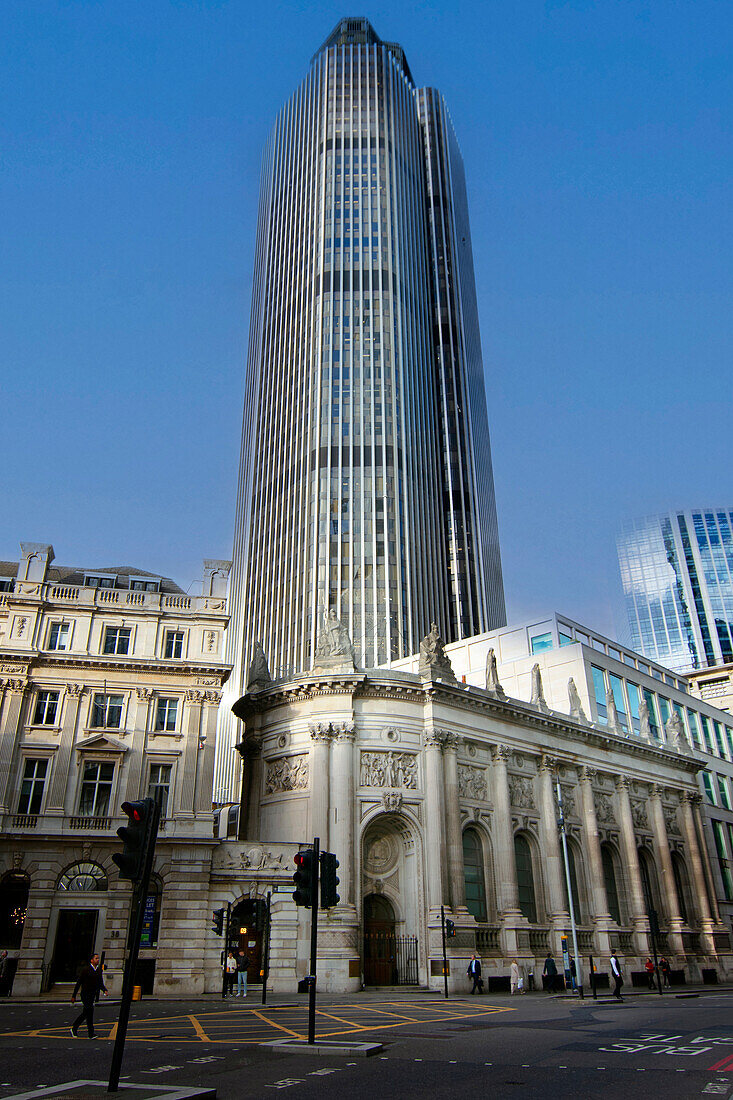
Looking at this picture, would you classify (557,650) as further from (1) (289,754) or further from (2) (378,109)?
(2) (378,109)

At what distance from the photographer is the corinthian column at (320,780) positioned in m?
39.2

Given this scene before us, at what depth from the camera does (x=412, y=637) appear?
91875 mm

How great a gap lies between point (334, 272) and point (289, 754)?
270ft

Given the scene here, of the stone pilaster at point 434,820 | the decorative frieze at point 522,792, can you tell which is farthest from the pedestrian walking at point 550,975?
the decorative frieze at point 522,792

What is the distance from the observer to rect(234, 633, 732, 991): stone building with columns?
3909cm

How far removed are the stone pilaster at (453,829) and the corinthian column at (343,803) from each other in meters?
5.34

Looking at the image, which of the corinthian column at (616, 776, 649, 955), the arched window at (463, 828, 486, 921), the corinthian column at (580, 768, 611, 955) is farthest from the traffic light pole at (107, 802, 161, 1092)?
the corinthian column at (616, 776, 649, 955)

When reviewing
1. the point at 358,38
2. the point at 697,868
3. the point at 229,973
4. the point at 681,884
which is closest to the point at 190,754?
the point at 229,973

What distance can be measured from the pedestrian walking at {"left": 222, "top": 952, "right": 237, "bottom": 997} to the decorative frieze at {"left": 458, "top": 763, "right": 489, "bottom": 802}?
14663 mm

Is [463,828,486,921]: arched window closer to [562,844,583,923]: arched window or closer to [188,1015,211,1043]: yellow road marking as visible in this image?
[562,844,583,923]: arched window

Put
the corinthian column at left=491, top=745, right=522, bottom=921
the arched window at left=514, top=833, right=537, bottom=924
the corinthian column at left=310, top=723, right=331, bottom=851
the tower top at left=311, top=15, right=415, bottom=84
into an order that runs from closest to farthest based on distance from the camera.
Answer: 1. the corinthian column at left=310, top=723, right=331, bottom=851
2. the corinthian column at left=491, top=745, right=522, bottom=921
3. the arched window at left=514, top=833, right=537, bottom=924
4. the tower top at left=311, top=15, right=415, bottom=84

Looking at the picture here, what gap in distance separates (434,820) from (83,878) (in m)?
17.1

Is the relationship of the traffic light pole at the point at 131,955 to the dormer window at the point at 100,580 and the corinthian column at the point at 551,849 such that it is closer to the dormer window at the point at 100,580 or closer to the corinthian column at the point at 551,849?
the dormer window at the point at 100,580

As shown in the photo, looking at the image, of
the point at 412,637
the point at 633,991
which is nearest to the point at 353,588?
the point at 412,637
